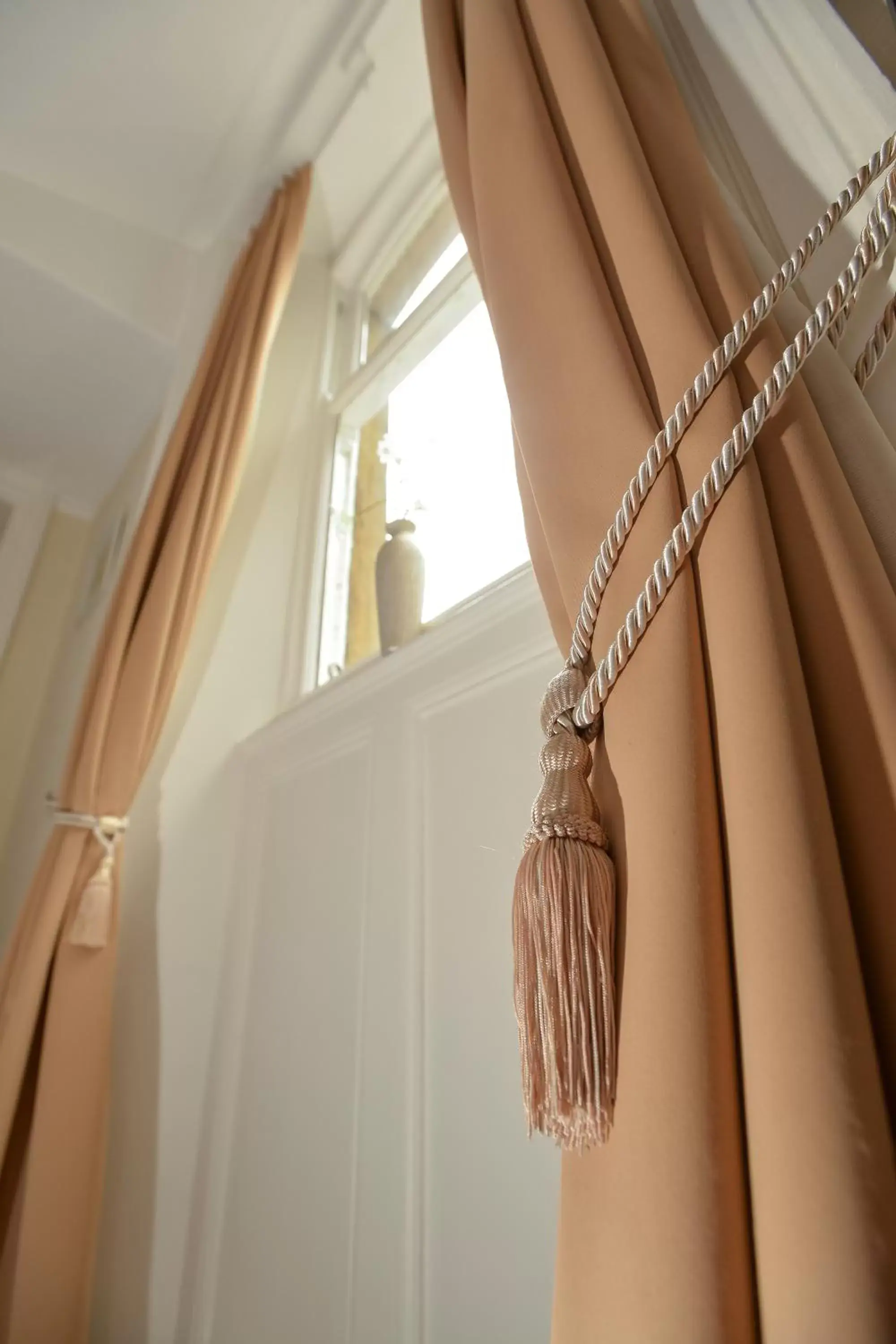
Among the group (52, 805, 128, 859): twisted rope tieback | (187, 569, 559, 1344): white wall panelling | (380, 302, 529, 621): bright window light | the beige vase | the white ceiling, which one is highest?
the white ceiling

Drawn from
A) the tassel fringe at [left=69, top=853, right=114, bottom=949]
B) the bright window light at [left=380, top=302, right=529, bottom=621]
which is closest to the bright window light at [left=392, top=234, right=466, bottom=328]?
the bright window light at [left=380, top=302, right=529, bottom=621]

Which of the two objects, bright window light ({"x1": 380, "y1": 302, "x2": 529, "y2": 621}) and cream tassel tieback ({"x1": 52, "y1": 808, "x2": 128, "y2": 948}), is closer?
cream tassel tieback ({"x1": 52, "y1": 808, "x2": 128, "y2": 948})

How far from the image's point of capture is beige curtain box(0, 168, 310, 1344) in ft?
3.18

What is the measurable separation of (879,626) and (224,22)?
2.31m

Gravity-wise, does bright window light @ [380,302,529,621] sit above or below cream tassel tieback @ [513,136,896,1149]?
above

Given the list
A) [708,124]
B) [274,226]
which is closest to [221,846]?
[708,124]

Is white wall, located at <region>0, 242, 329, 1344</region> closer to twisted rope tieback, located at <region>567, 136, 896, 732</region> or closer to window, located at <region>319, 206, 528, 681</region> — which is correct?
window, located at <region>319, 206, 528, 681</region>

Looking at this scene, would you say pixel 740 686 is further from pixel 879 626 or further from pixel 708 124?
pixel 708 124

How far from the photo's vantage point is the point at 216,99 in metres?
1.90

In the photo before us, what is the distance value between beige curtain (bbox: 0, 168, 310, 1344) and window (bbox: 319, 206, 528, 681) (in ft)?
0.98

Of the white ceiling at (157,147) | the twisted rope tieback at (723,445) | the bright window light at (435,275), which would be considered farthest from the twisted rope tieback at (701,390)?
the white ceiling at (157,147)

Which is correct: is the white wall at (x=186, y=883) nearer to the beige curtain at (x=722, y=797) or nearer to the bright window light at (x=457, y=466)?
the bright window light at (x=457, y=466)

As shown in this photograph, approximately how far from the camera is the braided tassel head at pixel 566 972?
34cm

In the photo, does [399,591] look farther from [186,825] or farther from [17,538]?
[17,538]
